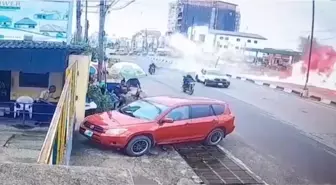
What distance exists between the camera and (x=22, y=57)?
25.0 ft

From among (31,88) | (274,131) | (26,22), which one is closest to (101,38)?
(26,22)

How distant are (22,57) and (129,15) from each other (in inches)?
199

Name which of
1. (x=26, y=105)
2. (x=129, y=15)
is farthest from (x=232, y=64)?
(x=26, y=105)

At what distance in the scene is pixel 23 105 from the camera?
8031 millimetres

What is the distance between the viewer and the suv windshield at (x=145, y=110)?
7012mm

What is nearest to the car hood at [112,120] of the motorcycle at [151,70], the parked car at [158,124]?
the parked car at [158,124]

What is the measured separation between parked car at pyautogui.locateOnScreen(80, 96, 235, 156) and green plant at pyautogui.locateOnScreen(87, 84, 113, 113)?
1163 mm

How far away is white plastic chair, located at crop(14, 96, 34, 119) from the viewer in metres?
8.05

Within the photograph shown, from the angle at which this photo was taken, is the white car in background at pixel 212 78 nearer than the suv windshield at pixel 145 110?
No

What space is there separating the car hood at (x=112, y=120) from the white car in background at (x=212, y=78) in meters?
6.83

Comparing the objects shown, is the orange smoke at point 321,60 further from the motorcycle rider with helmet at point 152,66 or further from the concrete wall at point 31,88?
the concrete wall at point 31,88

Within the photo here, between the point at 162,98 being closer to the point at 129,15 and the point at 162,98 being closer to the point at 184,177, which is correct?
the point at 184,177

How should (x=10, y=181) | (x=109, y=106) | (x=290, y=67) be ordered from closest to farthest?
(x=10, y=181) < (x=109, y=106) < (x=290, y=67)

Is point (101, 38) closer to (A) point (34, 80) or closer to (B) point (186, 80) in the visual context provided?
(A) point (34, 80)
